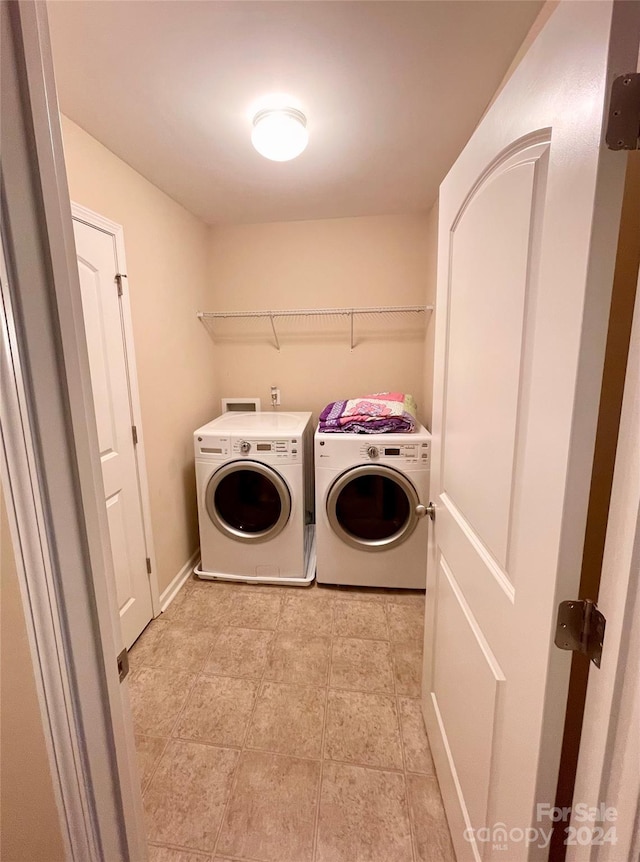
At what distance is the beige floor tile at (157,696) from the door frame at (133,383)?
0.43 metres

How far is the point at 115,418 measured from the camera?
1.76 meters

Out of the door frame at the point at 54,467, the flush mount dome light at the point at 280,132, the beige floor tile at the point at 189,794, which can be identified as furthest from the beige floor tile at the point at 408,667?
the flush mount dome light at the point at 280,132

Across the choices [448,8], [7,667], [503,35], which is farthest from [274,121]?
[7,667]

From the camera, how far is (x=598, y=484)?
0.60m

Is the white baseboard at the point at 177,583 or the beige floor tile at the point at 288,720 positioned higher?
the white baseboard at the point at 177,583

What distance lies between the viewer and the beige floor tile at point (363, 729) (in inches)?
52.9

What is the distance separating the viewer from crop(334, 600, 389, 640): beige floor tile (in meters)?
1.96

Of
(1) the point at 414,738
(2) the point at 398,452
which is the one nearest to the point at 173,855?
(1) the point at 414,738

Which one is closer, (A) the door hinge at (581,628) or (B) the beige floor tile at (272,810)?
(A) the door hinge at (581,628)

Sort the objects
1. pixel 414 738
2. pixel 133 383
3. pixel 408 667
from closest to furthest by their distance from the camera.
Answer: pixel 414 738, pixel 408 667, pixel 133 383

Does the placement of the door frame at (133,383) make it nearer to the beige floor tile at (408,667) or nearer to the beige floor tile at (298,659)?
the beige floor tile at (298,659)

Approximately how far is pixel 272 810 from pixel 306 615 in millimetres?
934

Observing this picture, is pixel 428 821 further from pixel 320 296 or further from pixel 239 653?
pixel 320 296

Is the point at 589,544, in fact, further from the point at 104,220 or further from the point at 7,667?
the point at 104,220
